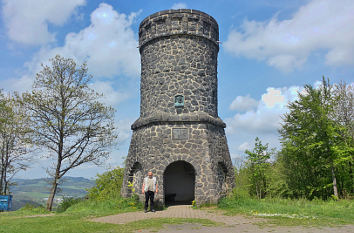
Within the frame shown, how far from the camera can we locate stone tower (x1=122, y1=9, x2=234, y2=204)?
12.4m

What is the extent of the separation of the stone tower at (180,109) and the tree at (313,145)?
155 inches

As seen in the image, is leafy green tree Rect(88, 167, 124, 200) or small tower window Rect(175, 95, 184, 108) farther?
leafy green tree Rect(88, 167, 124, 200)

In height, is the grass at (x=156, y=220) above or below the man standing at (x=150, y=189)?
below

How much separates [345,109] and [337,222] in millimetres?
13326

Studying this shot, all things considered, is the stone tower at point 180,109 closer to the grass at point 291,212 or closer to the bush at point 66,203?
the grass at point 291,212

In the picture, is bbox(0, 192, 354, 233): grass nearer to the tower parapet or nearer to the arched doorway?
the arched doorway

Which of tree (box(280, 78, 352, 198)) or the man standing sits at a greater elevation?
tree (box(280, 78, 352, 198))

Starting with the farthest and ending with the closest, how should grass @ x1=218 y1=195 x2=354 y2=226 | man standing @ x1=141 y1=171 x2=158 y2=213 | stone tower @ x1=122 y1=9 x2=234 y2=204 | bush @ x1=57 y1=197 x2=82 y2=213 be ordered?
bush @ x1=57 y1=197 x2=82 y2=213
stone tower @ x1=122 y1=9 x2=234 y2=204
man standing @ x1=141 y1=171 x2=158 y2=213
grass @ x1=218 y1=195 x2=354 y2=226

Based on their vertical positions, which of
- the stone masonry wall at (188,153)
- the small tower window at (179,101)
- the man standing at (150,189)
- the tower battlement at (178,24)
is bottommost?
the man standing at (150,189)

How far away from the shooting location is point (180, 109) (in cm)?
1328

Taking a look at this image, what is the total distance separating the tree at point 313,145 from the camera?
13.9 m

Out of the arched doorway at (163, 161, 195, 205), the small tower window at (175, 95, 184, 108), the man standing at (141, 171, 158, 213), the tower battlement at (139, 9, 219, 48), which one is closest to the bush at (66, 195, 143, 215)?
the man standing at (141, 171, 158, 213)

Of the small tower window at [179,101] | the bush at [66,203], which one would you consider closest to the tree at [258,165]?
the small tower window at [179,101]

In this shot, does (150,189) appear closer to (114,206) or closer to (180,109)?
(114,206)
